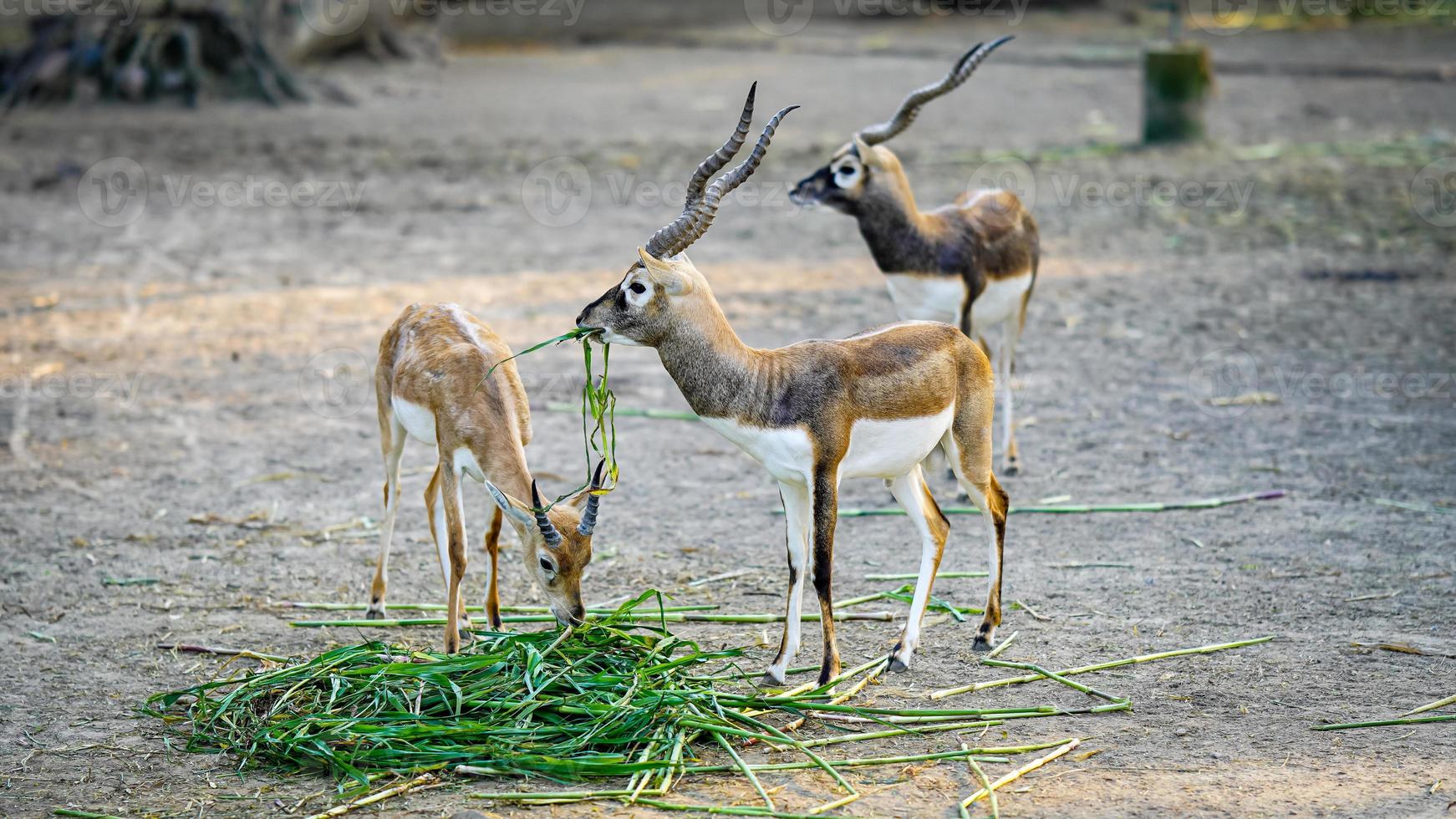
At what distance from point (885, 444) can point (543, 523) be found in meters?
1.33

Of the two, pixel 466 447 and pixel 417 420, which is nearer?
pixel 466 447

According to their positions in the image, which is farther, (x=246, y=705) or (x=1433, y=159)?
(x=1433, y=159)

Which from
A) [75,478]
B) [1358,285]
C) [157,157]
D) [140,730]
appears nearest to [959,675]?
[140,730]

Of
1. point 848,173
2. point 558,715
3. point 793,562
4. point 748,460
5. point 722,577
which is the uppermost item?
point 848,173

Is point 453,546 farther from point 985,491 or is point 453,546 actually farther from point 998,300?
point 998,300

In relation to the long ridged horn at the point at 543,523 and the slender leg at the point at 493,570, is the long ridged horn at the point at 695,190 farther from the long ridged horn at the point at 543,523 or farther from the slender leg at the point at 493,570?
the slender leg at the point at 493,570

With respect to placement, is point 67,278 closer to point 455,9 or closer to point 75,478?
point 75,478

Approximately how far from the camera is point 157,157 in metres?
16.9

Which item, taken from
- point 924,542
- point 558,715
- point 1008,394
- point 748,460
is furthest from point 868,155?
point 558,715

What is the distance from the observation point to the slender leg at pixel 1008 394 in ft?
27.5

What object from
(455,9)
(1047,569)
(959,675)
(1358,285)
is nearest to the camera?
(959,675)

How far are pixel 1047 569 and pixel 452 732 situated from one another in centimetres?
306

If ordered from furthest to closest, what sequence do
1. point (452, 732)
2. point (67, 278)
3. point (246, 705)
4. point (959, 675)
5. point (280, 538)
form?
point (67, 278)
point (280, 538)
point (959, 675)
point (246, 705)
point (452, 732)

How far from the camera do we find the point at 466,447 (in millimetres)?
6031
